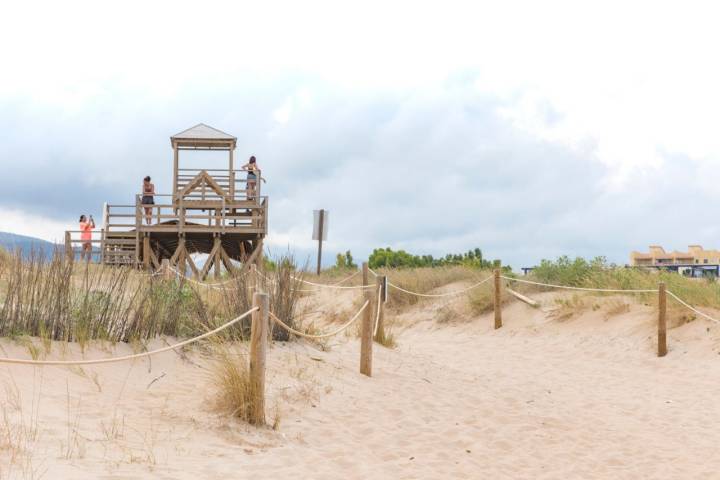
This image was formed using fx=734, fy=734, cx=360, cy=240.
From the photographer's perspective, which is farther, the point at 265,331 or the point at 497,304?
the point at 497,304

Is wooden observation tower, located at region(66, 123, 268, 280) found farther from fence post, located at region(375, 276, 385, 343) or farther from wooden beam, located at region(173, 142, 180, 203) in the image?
fence post, located at region(375, 276, 385, 343)

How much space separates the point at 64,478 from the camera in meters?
4.40

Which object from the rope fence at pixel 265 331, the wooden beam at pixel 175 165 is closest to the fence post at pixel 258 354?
the rope fence at pixel 265 331

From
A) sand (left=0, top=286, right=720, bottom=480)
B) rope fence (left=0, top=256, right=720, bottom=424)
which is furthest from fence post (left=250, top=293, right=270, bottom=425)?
sand (left=0, top=286, right=720, bottom=480)

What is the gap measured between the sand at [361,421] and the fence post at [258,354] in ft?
0.60

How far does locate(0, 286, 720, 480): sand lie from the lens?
207 inches

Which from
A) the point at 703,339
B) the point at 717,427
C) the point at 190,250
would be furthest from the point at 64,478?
the point at 190,250

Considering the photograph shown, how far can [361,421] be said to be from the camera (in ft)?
23.0

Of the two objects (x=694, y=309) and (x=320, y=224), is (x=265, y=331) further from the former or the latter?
(x=320, y=224)

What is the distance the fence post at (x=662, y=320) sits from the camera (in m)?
12.4

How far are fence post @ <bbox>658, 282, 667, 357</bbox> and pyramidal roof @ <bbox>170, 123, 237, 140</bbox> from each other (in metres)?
14.7

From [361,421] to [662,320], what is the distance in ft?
24.5

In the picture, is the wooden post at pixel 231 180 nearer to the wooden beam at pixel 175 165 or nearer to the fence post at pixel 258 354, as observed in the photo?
the wooden beam at pixel 175 165

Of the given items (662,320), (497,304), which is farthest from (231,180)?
(662,320)
